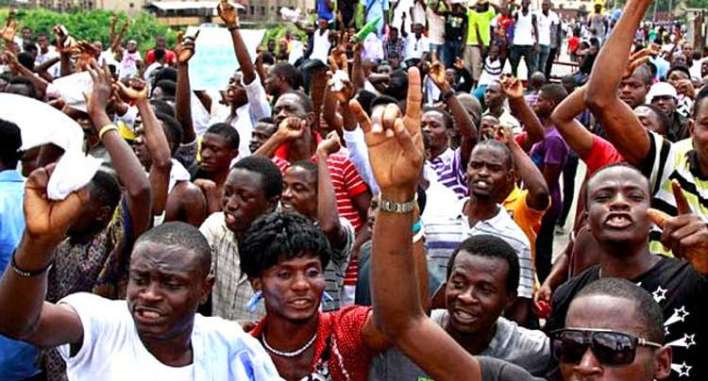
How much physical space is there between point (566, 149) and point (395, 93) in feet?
7.08

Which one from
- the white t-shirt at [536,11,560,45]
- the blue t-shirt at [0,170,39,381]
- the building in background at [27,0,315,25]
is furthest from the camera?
the building in background at [27,0,315,25]

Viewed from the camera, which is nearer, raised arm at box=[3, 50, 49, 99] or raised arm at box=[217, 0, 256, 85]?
raised arm at box=[217, 0, 256, 85]

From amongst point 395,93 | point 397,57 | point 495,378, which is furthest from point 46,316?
point 397,57

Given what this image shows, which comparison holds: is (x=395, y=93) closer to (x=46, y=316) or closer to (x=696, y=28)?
(x=46, y=316)

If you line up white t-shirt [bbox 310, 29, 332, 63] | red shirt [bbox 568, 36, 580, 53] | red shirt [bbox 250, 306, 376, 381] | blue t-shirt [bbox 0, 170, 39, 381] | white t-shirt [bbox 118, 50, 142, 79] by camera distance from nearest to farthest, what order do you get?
red shirt [bbox 250, 306, 376, 381] → blue t-shirt [bbox 0, 170, 39, 381] → white t-shirt [bbox 310, 29, 332, 63] → white t-shirt [bbox 118, 50, 142, 79] → red shirt [bbox 568, 36, 580, 53]

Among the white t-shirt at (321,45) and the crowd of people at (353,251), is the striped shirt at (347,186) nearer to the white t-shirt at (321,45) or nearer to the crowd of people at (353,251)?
the crowd of people at (353,251)

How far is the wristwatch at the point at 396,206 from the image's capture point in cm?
254

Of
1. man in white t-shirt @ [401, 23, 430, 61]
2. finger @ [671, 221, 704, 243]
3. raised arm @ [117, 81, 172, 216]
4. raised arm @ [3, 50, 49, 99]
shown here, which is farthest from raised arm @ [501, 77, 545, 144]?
man in white t-shirt @ [401, 23, 430, 61]

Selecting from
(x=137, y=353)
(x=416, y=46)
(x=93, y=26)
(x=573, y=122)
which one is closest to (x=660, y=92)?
(x=573, y=122)

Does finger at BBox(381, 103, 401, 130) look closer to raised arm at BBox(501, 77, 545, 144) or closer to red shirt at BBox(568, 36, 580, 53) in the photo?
raised arm at BBox(501, 77, 545, 144)

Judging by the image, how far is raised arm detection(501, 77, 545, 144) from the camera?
5.64 m

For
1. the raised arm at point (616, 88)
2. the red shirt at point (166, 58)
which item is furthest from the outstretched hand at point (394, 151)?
the red shirt at point (166, 58)

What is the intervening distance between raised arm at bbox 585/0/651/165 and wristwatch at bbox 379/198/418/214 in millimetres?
1404

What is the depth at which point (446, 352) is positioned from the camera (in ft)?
8.63
